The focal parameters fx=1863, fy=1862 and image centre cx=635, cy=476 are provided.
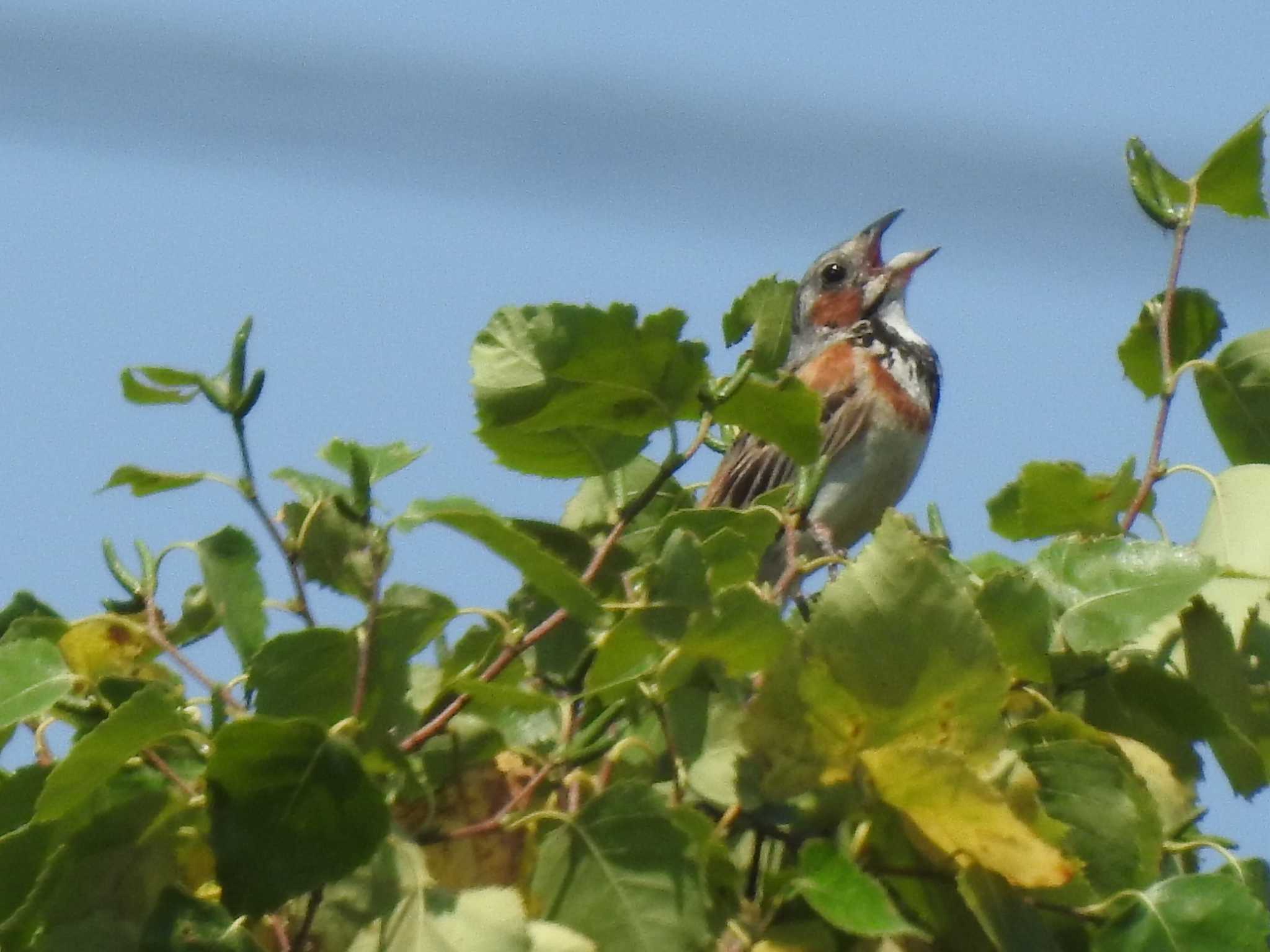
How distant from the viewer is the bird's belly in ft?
14.9

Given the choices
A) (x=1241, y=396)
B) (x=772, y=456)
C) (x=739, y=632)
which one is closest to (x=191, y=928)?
(x=739, y=632)

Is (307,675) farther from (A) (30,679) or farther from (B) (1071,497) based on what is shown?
(B) (1071,497)

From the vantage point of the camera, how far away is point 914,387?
4805 millimetres

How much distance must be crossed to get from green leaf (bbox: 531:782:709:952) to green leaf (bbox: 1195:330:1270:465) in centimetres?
102

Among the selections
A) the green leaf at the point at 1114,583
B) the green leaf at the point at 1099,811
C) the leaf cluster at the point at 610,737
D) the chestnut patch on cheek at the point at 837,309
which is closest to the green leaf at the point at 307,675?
the leaf cluster at the point at 610,737

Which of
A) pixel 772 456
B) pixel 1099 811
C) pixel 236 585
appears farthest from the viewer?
pixel 772 456

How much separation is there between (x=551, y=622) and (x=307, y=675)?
0.24 m

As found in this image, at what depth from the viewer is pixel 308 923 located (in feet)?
4.82

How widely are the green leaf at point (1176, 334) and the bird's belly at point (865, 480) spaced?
2.22 m

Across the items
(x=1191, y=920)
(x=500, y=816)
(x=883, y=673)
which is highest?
(x=883, y=673)

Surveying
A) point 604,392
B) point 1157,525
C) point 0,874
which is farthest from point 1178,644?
point 0,874

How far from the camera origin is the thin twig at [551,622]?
1.55m

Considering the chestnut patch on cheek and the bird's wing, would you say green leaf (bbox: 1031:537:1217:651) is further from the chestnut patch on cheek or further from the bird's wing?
the chestnut patch on cheek

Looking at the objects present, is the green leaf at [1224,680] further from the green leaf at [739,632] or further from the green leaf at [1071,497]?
the green leaf at [739,632]
